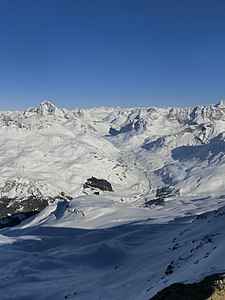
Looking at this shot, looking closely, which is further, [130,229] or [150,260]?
[130,229]

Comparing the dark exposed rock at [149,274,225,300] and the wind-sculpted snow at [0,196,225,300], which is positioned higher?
the dark exposed rock at [149,274,225,300]

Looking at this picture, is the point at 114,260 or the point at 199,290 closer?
the point at 199,290

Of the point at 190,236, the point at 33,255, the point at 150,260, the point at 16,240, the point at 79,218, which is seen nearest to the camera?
the point at 150,260

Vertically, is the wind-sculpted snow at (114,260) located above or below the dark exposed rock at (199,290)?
below

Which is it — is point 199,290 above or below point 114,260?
above

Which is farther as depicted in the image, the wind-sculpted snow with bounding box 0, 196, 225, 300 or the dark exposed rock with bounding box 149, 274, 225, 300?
the wind-sculpted snow with bounding box 0, 196, 225, 300

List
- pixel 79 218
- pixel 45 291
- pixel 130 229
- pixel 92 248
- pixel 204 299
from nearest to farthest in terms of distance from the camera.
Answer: pixel 204 299
pixel 45 291
pixel 92 248
pixel 130 229
pixel 79 218

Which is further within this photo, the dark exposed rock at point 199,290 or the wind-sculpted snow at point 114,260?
the wind-sculpted snow at point 114,260

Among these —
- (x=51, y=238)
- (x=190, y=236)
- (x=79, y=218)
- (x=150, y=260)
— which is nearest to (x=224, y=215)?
(x=190, y=236)

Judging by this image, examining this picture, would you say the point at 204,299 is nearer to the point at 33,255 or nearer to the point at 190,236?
the point at 190,236

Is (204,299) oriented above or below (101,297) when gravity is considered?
above
